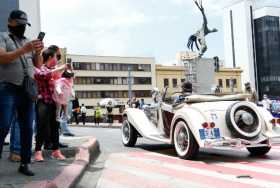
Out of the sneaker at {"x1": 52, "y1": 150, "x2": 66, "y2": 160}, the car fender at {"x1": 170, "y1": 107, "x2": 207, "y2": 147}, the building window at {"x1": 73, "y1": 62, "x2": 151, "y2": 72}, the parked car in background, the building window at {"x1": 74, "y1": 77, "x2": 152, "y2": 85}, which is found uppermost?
the building window at {"x1": 73, "y1": 62, "x2": 151, "y2": 72}

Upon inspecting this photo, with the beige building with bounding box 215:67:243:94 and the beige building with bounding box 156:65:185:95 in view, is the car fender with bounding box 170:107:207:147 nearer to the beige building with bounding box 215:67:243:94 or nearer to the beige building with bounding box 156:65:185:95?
the beige building with bounding box 156:65:185:95

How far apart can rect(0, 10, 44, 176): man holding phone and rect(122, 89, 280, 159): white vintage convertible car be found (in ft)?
10.6

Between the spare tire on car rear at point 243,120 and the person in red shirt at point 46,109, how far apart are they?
2666 millimetres

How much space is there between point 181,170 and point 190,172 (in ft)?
0.81

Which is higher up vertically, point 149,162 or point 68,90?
point 68,90

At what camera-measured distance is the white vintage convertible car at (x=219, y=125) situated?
8398 mm

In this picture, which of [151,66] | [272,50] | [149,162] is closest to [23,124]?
[149,162]

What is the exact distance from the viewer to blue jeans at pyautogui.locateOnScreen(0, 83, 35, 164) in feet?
18.1

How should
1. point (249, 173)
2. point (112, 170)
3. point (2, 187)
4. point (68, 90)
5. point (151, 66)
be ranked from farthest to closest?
point (151, 66), point (68, 90), point (112, 170), point (249, 173), point (2, 187)

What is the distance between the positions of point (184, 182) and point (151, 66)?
→ 339ft

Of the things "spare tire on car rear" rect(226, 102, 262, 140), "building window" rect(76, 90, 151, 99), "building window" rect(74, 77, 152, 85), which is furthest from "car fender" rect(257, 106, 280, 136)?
"building window" rect(74, 77, 152, 85)

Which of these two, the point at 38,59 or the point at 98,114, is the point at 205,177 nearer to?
the point at 38,59

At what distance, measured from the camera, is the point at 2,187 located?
502 cm

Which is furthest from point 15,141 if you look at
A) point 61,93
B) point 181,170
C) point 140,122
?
point 140,122
